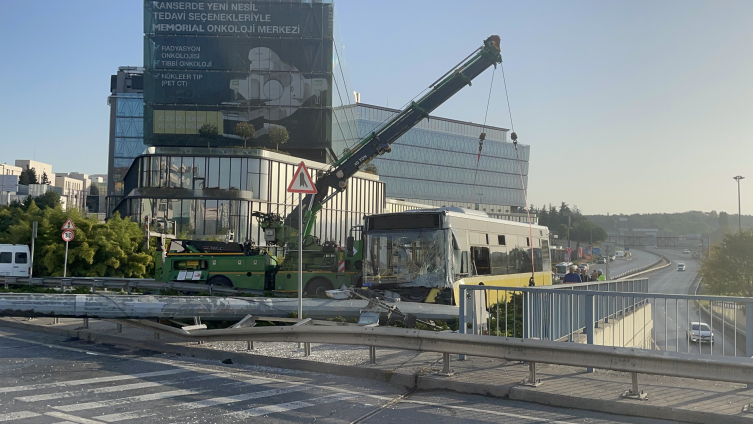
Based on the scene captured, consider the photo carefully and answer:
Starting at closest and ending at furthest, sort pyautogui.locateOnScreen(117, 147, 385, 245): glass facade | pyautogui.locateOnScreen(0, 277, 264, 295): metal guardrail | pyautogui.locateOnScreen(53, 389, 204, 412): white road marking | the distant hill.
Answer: pyautogui.locateOnScreen(53, 389, 204, 412): white road marking, pyautogui.locateOnScreen(0, 277, 264, 295): metal guardrail, pyautogui.locateOnScreen(117, 147, 385, 245): glass facade, the distant hill

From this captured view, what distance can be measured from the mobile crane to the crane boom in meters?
0.04

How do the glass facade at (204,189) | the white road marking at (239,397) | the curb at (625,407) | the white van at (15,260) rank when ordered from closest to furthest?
the curb at (625,407)
the white road marking at (239,397)
the white van at (15,260)
the glass facade at (204,189)

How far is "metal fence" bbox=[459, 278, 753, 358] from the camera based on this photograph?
7738 mm

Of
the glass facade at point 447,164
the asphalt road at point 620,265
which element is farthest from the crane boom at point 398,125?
the glass facade at point 447,164

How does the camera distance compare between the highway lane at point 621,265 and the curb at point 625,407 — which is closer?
the curb at point 625,407

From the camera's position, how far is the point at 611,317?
10516 mm

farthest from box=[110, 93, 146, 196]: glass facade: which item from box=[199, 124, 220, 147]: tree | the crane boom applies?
the crane boom

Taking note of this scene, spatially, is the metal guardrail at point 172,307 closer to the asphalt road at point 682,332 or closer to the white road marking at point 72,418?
→ the asphalt road at point 682,332

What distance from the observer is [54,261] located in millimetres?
30875

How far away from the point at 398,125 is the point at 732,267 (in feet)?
213

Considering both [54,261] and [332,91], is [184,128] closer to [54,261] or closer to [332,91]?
[332,91]

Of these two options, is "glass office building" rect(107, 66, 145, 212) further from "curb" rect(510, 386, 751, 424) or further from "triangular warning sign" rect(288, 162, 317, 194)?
"curb" rect(510, 386, 751, 424)

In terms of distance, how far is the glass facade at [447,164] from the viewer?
318ft

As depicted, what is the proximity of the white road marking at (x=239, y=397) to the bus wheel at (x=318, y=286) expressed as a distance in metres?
14.3
